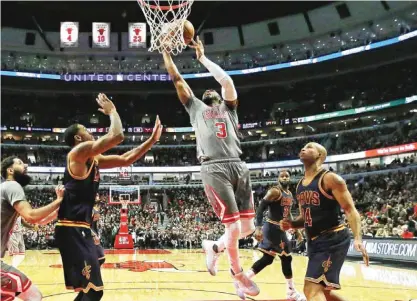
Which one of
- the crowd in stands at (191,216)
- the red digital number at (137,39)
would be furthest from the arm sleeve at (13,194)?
the red digital number at (137,39)

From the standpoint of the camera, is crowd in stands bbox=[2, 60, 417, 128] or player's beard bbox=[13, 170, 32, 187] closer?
player's beard bbox=[13, 170, 32, 187]

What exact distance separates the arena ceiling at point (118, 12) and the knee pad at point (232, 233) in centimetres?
3385

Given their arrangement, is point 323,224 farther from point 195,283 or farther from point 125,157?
point 195,283

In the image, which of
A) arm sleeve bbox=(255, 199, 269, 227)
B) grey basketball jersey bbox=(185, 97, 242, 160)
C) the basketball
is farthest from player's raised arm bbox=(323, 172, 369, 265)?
arm sleeve bbox=(255, 199, 269, 227)

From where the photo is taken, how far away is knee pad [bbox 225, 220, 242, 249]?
507 cm

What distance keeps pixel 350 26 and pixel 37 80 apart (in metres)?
27.0

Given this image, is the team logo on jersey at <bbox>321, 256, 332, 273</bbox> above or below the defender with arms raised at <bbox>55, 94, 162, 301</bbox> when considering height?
below

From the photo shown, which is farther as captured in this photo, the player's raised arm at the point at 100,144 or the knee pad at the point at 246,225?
the knee pad at the point at 246,225

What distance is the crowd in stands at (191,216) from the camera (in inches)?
960

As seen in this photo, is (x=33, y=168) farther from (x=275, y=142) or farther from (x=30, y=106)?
(x=275, y=142)

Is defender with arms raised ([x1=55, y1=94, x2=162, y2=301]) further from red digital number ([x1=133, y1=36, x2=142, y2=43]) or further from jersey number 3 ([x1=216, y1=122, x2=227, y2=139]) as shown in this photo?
red digital number ([x1=133, y1=36, x2=142, y2=43])

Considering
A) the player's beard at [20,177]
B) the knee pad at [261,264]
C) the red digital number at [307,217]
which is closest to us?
the player's beard at [20,177]

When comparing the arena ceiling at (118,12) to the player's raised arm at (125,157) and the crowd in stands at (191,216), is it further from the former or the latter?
the player's raised arm at (125,157)

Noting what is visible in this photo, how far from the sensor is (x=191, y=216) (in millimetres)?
32875
